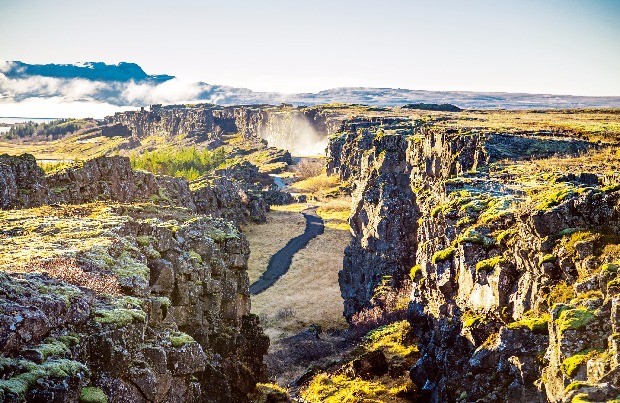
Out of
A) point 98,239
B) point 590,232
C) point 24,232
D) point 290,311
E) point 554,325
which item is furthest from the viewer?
point 290,311

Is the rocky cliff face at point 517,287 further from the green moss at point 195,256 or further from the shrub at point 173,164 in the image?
the shrub at point 173,164

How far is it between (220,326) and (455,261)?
16249 mm

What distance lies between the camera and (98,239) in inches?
1254

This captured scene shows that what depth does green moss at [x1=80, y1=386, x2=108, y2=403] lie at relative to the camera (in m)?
18.7

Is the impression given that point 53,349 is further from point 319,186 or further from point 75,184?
point 319,186

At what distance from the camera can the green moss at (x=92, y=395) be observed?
18.7 m

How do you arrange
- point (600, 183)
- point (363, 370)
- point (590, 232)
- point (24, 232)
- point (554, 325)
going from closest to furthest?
point (554, 325) < point (590, 232) < point (24, 232) < point (600, 183) < point (363, 370)

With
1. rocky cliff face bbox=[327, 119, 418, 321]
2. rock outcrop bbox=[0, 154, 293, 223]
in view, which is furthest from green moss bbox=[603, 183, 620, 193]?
rock outcrop bbox=[0, 154, 293, 223]

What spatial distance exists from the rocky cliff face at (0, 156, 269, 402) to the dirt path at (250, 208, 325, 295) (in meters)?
31.5

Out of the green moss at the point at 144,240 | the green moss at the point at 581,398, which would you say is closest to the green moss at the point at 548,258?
the green moss at the point at 581,398

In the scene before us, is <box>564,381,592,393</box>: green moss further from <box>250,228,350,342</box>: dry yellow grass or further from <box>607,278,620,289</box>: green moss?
<box>250,228,350,342</box>: dry yellow grass

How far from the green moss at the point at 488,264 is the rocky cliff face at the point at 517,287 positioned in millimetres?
83

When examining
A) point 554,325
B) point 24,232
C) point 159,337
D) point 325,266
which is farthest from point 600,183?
point 325,266

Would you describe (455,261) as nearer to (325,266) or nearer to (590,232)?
(590,232)
